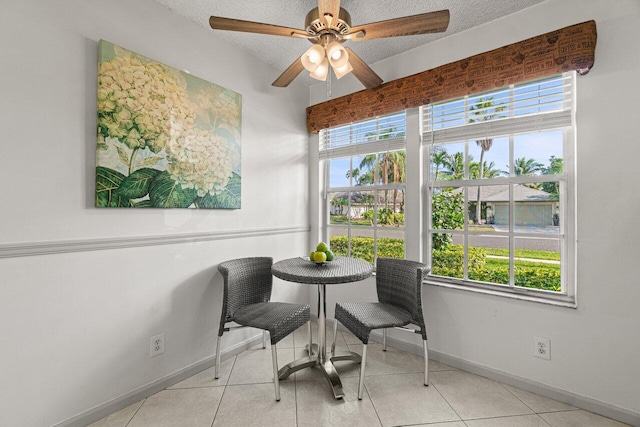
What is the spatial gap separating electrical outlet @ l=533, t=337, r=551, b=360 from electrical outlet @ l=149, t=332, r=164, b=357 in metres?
2.53

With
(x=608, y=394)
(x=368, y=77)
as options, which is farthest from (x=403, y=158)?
(x=608, y=394)

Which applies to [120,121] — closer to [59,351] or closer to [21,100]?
[21,100]

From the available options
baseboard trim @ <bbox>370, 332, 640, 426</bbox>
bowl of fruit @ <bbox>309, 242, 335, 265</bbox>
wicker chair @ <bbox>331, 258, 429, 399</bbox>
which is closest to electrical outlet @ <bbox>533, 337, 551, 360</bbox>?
baseboard trim @ <bbox>370, 332, 640, 426</bbox>

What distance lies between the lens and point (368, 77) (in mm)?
2080

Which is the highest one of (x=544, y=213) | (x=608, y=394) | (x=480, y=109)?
(x=480, y=109)

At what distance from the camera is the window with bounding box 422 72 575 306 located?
6.44ft

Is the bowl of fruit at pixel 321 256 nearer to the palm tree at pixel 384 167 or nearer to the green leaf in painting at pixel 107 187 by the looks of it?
the palm tree at pixel 384 167

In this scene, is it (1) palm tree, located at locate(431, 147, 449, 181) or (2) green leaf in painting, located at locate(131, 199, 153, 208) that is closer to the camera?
(2) green leaf in painting, located at locate(131, 199, 153, 208)

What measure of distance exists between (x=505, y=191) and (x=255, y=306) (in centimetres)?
210

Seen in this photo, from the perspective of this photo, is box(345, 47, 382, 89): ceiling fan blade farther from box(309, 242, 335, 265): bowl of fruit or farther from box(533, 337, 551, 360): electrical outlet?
box(533, 337, 551, 360): electrical outlet

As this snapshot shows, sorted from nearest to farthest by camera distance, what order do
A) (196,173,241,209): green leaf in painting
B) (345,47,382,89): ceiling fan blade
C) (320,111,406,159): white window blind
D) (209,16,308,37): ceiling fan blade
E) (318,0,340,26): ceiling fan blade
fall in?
(318,0,340,26): ceiling fan blade < (209,16,308,37): ceiling fan blade < (345,47,382,89): ceiling fan blade < (196,173,241,209): green leaf in painting < (320,111,406,159): white window blind

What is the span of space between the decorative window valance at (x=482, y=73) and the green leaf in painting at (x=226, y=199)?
4.06 ft

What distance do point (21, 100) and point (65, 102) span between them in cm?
18

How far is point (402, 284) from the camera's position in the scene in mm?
2264
